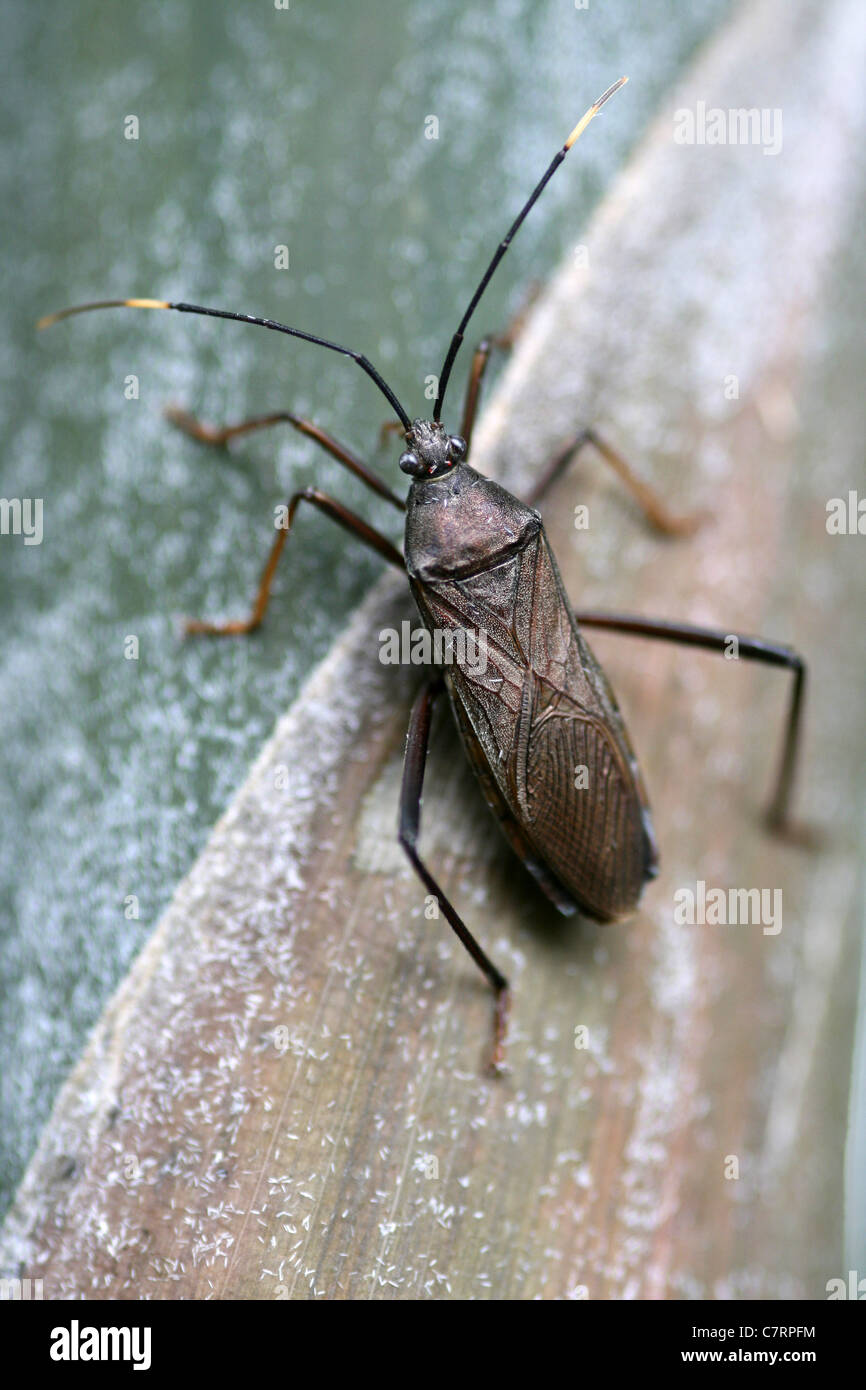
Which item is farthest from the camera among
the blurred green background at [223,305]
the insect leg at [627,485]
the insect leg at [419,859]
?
the insect leg at [627,485]

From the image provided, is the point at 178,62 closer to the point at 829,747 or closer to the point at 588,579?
the point at 588,579

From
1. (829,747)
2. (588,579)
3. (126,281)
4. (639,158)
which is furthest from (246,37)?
(829,747)

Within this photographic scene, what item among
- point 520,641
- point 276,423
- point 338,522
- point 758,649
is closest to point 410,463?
point 338,522

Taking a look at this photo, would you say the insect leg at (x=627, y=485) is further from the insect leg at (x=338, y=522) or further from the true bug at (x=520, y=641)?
the insect leg at (x=338, y=522)

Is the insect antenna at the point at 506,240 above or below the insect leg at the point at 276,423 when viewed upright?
above

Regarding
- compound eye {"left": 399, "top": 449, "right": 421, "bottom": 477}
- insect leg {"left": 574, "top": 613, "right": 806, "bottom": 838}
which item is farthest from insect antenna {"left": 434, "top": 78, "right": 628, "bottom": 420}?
insect leg {"left": 574, "top": 613, "right": 806, "bottom": 838}

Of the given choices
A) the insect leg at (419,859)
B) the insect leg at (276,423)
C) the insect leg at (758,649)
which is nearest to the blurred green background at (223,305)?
the insect leg at (276,423)

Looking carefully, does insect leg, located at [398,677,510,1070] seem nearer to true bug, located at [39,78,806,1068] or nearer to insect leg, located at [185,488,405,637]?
true bug, located at [39,78,806,1068]
